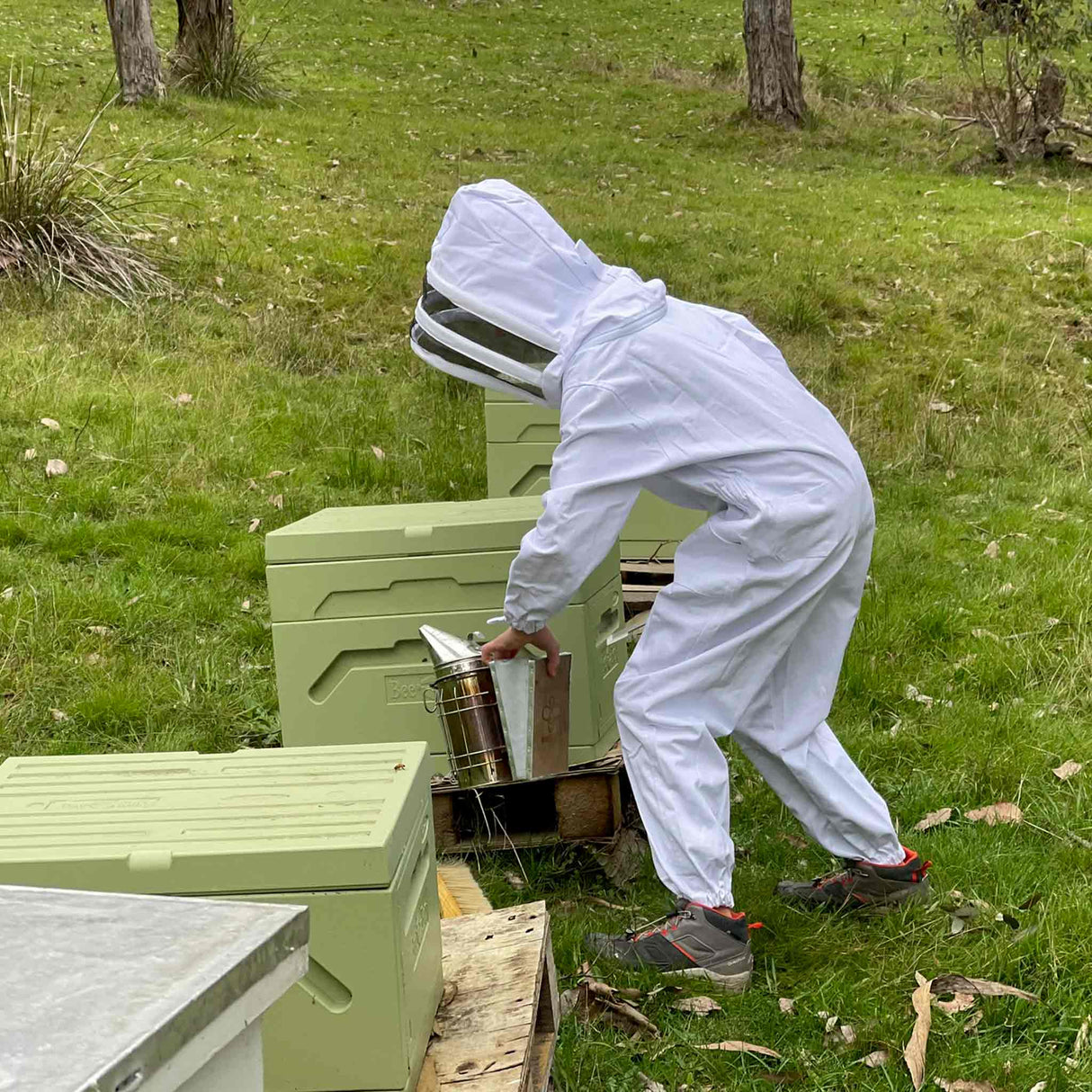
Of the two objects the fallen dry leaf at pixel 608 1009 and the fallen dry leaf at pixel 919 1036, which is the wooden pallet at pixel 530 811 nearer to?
the fallen dry leaf at pixel 608 1009

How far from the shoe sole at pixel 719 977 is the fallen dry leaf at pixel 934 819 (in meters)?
1.11

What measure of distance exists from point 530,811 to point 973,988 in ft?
4.27

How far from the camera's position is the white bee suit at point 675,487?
9.89ft

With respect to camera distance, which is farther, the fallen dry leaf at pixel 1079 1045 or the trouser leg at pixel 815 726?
the trouser leg at pixel 815 726

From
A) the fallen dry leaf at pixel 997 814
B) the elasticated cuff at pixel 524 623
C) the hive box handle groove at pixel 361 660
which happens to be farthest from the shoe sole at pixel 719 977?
the fallen dry leaf at pixel 997 814

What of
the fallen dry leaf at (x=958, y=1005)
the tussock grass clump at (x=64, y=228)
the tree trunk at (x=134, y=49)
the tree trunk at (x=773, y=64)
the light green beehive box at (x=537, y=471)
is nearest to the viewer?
the fallen dry leaf at (x=958, y=1005)

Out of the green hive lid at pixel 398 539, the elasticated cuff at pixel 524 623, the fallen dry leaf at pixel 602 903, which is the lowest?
the fallen dry leaf at pixel 602 903

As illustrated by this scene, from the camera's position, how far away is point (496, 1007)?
2.43 meters

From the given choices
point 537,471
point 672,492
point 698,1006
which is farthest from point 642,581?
point 698,1006

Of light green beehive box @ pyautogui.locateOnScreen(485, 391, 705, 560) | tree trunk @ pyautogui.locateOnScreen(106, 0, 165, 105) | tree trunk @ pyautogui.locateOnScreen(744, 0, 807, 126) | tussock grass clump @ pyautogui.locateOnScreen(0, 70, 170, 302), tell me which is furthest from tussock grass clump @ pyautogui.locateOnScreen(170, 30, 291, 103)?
light green beehive box @ pyautogui.locateOnScreen(485, 391, 705, 560)

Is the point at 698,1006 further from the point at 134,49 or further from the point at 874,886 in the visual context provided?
the point at 134,49

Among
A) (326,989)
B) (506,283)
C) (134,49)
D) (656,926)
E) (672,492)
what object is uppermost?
(134,49)

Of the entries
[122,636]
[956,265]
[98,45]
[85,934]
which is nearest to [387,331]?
[122,636]

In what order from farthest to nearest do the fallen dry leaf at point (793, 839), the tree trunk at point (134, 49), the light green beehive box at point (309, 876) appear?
the tree trunk at point (134, 49) → the fallen dry leaf at point (793, 839) → the light green beehive box at point (309, 876)
